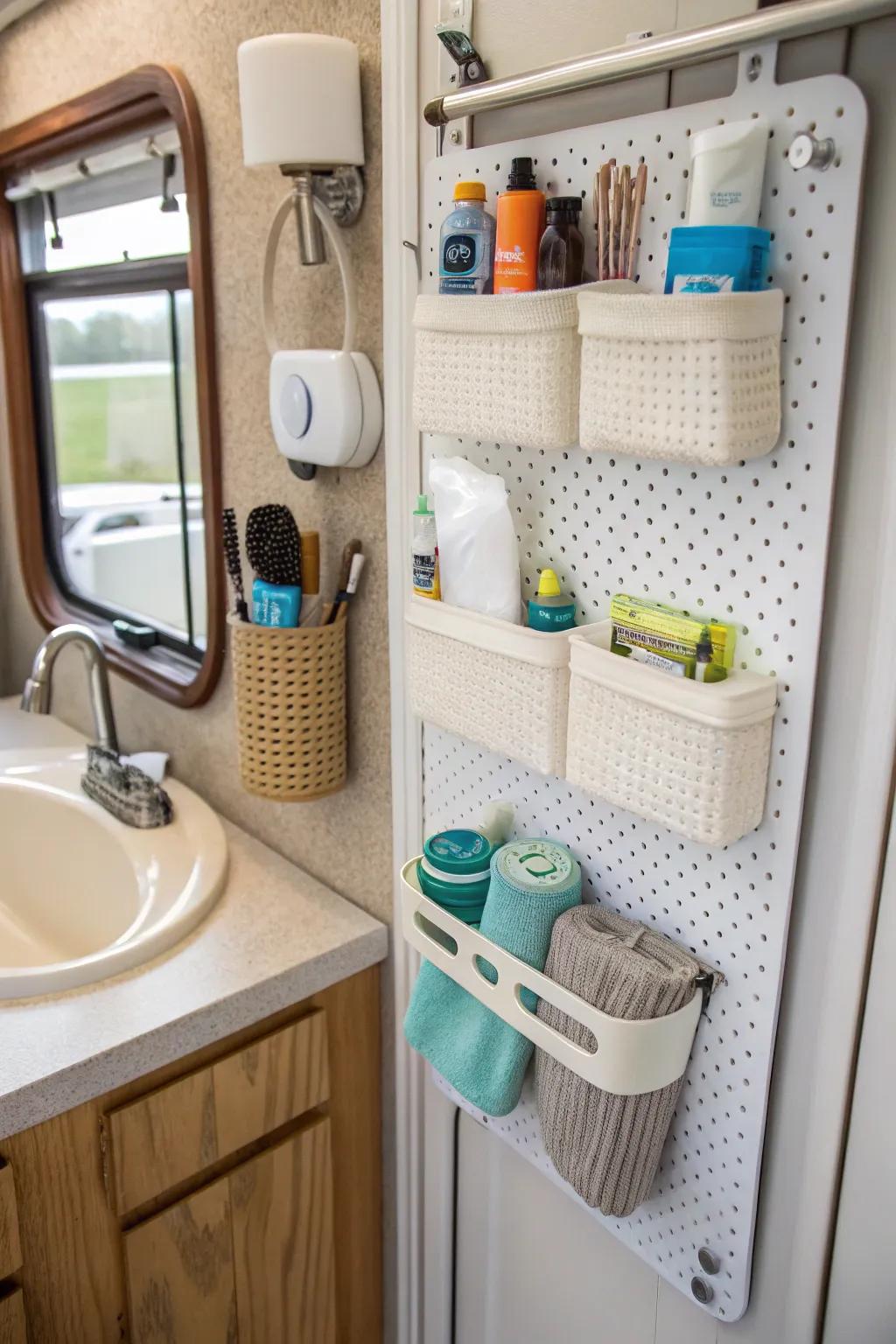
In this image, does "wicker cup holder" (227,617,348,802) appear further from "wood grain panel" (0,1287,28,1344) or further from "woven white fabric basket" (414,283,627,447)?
"wood grain panel" (0,1287,28,1344)

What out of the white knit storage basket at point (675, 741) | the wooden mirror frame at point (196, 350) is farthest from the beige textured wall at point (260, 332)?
the white knit storage basket at point (675, 741)

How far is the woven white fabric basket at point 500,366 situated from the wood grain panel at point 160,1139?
0.78 metres

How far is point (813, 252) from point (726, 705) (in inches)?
12.8

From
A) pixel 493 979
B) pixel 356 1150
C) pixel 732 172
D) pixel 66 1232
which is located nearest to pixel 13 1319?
pixel 66 1232

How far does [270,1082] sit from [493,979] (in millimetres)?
387

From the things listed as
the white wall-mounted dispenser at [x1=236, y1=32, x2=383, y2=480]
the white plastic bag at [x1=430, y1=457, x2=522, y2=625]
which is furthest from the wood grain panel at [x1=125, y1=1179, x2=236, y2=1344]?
the white wall-mounted dispenser at [x1=236, y1=32, x2=383, y2=480]

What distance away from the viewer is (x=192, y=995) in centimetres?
117

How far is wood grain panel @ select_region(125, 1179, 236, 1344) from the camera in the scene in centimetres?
117

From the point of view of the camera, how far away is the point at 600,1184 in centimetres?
92

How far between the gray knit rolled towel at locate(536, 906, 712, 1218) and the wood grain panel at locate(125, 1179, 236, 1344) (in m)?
0.50

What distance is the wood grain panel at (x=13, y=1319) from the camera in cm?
107

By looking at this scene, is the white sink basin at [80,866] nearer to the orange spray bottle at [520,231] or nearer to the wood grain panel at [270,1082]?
the wood grain panel at [270,1082]

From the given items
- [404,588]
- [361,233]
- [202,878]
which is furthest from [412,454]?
[202,878]

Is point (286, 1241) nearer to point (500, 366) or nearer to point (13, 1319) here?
point (13, 1319)
